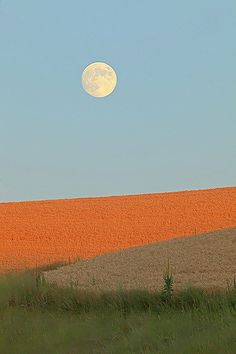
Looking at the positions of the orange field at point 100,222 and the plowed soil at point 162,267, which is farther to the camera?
the orange field at point 100,222

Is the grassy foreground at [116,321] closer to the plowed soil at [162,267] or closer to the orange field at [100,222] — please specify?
the plowed soil at [162,267]

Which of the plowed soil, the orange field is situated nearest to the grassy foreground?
the plowed soil

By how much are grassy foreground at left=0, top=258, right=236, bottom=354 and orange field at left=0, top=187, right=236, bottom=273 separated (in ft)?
34.5

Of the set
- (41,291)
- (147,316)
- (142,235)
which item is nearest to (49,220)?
(142,235)

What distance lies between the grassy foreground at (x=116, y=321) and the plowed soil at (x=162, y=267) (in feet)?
4.50

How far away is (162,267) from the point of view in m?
21.6

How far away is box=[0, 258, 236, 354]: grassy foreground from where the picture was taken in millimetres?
10750

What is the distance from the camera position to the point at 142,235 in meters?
36.8

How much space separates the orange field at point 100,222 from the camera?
111 ft

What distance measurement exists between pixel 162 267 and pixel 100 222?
804 inches

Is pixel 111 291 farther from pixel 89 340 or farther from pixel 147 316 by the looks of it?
pixel 89 340

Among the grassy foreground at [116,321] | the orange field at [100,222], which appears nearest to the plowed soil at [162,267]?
the grassy foreground at [116,321]

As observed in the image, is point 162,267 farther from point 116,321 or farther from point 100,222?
point 100,222

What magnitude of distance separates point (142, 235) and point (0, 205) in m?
18.5
